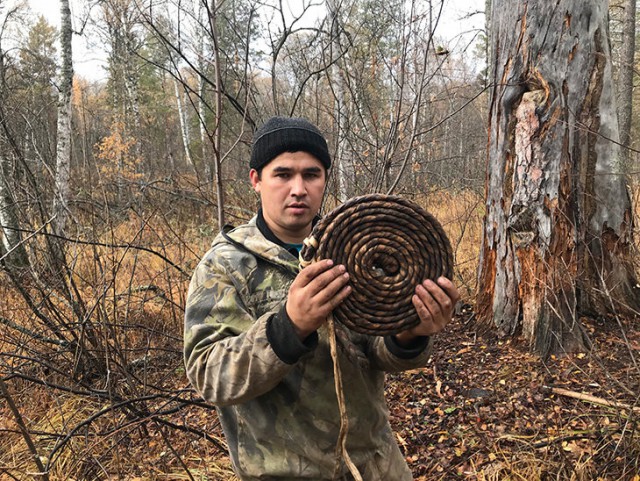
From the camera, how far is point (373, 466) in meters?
1.42

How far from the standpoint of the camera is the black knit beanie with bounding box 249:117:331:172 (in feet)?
4.67

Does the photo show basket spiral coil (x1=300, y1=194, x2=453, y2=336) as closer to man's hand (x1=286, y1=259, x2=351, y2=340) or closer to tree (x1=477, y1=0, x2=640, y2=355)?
man's hand (x1=286, y1=259, x2=351, y2=340)

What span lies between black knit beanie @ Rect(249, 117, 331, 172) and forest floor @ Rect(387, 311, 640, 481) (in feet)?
5.70

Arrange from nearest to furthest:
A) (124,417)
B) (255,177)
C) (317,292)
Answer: (317,292)
(255,177)
(124,417)

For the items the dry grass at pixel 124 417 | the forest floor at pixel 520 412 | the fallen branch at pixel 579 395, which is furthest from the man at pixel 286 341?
the fallen branch at pixel 579 395

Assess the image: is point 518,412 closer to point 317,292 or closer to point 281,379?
point 281,379

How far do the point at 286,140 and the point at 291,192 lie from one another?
7.1 inches

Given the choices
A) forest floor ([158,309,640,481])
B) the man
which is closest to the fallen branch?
forest floor ([158,309,640,481])

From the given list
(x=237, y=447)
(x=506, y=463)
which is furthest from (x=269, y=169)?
(x=506, y=463)

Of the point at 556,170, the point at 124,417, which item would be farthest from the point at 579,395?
the point at 124,417

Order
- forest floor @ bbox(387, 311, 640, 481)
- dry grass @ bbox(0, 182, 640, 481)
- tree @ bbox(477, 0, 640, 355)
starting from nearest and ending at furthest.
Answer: forest floor @ bbox(387, 311, 640, 481)
dry grass @ bbox(0, 182, 640, 481)
tree @ bbox(477, 0, 640, 355)

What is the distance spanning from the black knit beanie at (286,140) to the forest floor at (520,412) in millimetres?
1738

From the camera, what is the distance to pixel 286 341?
3.40ft

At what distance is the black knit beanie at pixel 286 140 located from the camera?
4.67 feet
